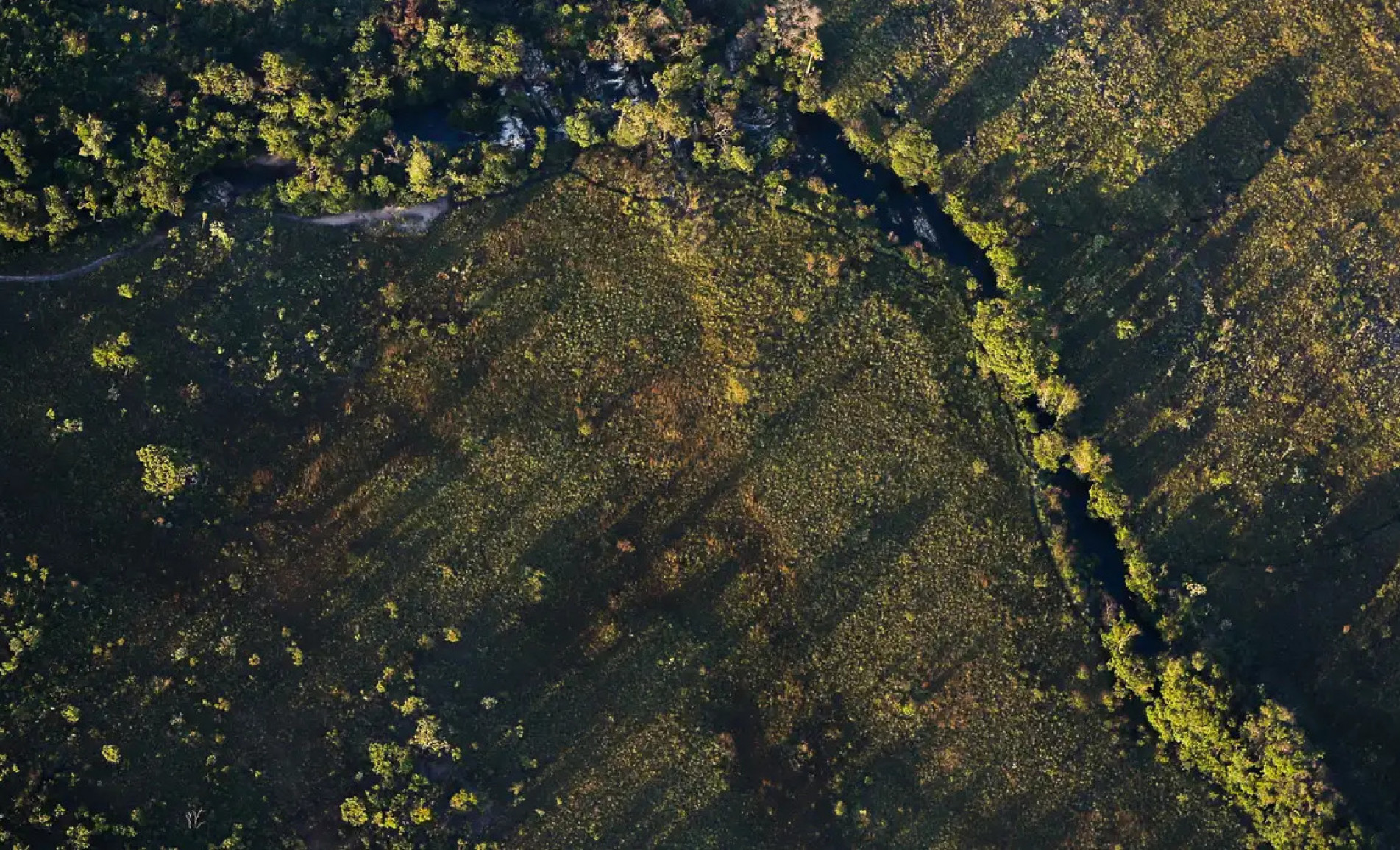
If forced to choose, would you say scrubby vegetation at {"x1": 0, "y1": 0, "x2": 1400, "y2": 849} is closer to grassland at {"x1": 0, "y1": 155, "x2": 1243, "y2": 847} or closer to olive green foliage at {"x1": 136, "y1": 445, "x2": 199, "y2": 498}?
grassland at {"x1": 0, "y1": 155, "x2": 1243, "y2": 847}

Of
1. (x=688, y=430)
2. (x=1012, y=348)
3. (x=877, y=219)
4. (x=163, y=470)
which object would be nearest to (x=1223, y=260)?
(x=1012, y=348)

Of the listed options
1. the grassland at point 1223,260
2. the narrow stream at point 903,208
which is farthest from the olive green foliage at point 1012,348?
the grassland at point 1223,260

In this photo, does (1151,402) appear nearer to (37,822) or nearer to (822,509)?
(822,509)

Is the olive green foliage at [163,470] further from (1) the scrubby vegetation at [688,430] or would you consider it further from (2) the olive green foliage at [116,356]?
(2) the olive green foliage at [116,356]

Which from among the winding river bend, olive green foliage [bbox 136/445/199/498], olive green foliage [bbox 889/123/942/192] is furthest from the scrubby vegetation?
olive green foliage [bbox 136/445/199/498]

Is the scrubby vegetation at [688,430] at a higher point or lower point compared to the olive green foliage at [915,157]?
lower

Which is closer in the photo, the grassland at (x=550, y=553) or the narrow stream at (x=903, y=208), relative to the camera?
the grassland at (x=550, y=553)

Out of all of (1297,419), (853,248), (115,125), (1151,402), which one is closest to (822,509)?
(853,248)
